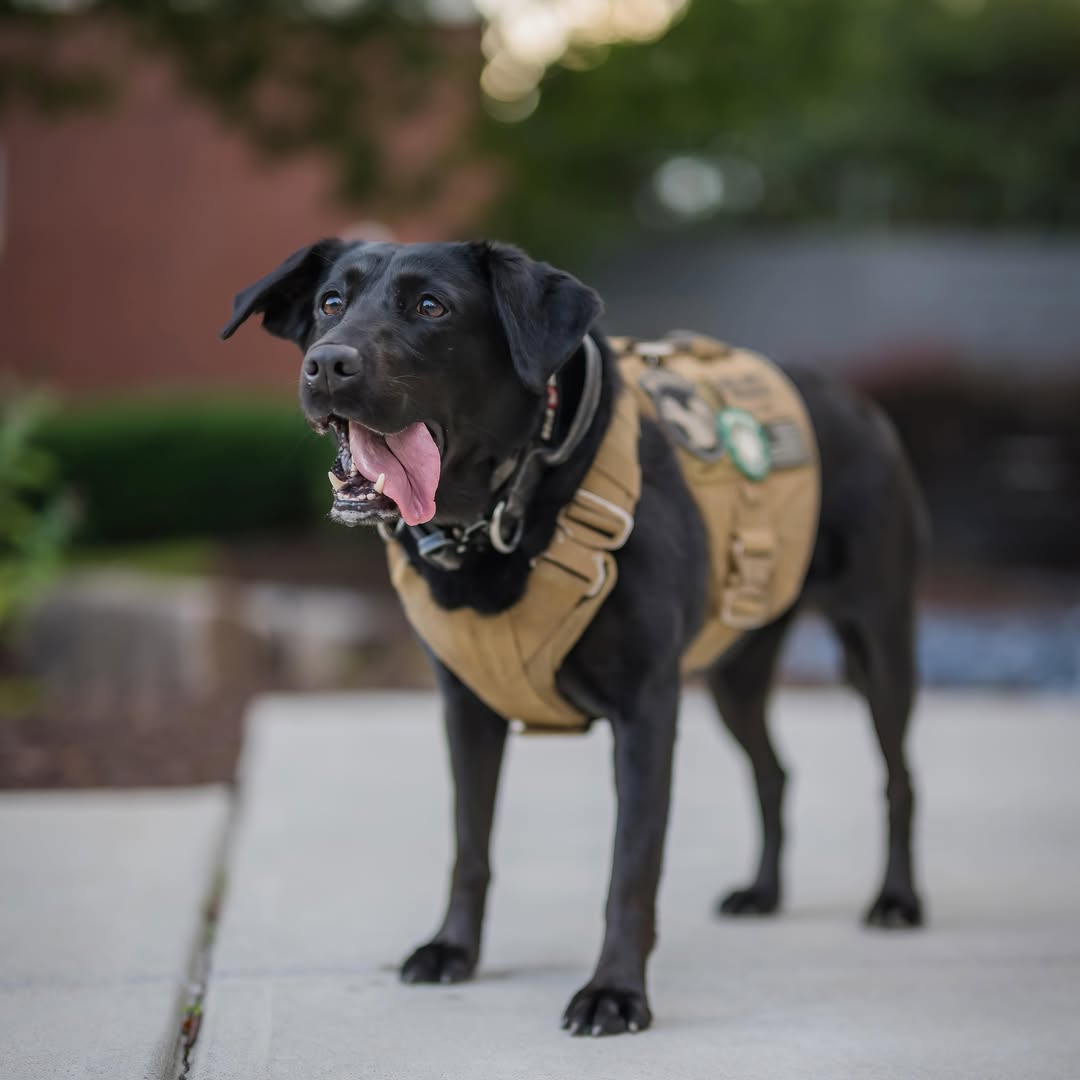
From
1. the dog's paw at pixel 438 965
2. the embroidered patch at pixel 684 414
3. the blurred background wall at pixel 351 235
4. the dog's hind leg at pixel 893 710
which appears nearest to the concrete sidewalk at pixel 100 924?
the dog's paw at pixel 438 965

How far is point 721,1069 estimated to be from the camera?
8.77 feet

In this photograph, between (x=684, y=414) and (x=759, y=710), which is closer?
(x=684, y=414)

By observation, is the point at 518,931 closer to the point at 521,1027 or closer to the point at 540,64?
the point at 521,1027

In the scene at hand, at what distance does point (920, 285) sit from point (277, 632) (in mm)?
8794

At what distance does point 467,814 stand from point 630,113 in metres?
9.54

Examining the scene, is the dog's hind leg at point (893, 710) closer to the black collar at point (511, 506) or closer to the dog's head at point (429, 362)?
the black collar at point (511, 506)

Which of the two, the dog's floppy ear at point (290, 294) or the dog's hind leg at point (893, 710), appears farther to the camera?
the dog's hind leg at point (893, 710)

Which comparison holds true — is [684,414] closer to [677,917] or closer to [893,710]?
[893,710]

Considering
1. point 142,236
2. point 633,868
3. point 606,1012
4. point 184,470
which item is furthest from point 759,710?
point 142,236

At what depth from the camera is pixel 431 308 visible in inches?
109

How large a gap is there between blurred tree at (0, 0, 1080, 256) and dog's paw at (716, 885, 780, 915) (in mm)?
7265

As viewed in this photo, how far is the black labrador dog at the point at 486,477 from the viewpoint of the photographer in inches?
104

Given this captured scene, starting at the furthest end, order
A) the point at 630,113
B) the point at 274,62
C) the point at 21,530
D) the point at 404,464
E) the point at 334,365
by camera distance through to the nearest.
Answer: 1. the point at 630,113
2. the point at 274,62
3. the point at 21,530
4. the point at 404,464
5. the point at 334,365

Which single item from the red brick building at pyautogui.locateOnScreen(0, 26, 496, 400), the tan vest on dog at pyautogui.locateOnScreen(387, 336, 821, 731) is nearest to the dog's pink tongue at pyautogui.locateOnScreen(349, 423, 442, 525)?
the tan vest on dog at pyautogui.locateOnScreen(387, 336, 821, 731)
